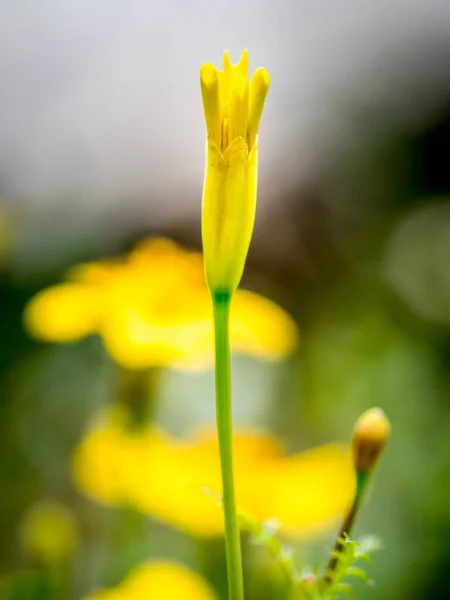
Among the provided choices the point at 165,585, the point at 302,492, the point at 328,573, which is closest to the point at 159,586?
the point at 165,585

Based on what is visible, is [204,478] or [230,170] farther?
[204,478]

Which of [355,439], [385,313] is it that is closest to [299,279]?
[385,313]

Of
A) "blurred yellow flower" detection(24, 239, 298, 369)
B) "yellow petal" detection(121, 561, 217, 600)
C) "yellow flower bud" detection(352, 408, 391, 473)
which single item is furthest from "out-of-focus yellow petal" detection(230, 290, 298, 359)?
"yellow flower bud" detection(352, 408, 391, 473)

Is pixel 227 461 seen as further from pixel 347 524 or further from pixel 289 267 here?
pixel 289 267

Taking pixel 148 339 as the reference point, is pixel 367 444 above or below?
below

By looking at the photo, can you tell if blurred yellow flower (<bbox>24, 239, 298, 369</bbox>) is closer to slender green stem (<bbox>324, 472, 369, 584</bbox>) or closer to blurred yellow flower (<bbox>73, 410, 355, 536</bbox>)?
blurred yellow flower (<bbox>73, 410, 355, 536</bbox>)

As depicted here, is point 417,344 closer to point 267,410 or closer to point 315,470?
point 267,410

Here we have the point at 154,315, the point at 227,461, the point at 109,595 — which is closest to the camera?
the point at 227,461

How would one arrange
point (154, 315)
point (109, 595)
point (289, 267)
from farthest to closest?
1. point (289, 267)
2. point (154, 315)
3. point (109, 595)
